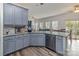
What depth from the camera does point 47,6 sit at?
10.1ft

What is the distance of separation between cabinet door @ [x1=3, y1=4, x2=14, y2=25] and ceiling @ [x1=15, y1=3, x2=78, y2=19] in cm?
22

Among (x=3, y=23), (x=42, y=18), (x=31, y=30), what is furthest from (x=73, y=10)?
(x=3, y=23)

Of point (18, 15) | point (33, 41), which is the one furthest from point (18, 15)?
point (33, 41)

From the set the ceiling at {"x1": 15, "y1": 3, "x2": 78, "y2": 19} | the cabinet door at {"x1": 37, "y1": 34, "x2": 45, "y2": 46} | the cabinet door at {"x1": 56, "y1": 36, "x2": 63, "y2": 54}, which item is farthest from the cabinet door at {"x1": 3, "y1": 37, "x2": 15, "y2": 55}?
the cabinet door at {"x1": 56, "y1": 36, "x2": 63, "y2": 54}

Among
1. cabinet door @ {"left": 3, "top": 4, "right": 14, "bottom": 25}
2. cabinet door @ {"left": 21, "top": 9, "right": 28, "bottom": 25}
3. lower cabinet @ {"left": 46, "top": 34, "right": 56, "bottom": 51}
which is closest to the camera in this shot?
cabinet door @ {"left": 3, "top": 4, "right": 14, "bottom": 25}

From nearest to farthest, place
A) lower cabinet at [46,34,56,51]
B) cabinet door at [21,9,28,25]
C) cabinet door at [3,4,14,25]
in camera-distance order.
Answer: cabinet door at [3,4,14,25] < cabinet door at [21,9,28,25] < lower cabinet at [46,34,56,51]

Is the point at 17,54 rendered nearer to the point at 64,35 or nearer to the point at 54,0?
the point at 64,35

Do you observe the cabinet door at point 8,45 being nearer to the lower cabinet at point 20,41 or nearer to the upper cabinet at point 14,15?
the lower cabinet at point 20,41

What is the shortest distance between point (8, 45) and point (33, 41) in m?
0.61

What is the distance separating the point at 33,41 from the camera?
318cm

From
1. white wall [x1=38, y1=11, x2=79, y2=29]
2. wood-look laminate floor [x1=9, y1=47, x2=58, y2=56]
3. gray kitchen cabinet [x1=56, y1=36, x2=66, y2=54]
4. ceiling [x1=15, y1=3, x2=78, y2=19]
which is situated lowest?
wood-look laminate floor [x1=9, y1=47, x2=58, y2=56]

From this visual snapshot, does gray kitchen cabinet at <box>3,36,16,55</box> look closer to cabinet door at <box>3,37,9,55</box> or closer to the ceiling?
cabinet door at <box>3,37,9,55</box>

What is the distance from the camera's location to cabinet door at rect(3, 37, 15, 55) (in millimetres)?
3016

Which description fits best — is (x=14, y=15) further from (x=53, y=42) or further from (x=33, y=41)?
(x=53, y=42)
